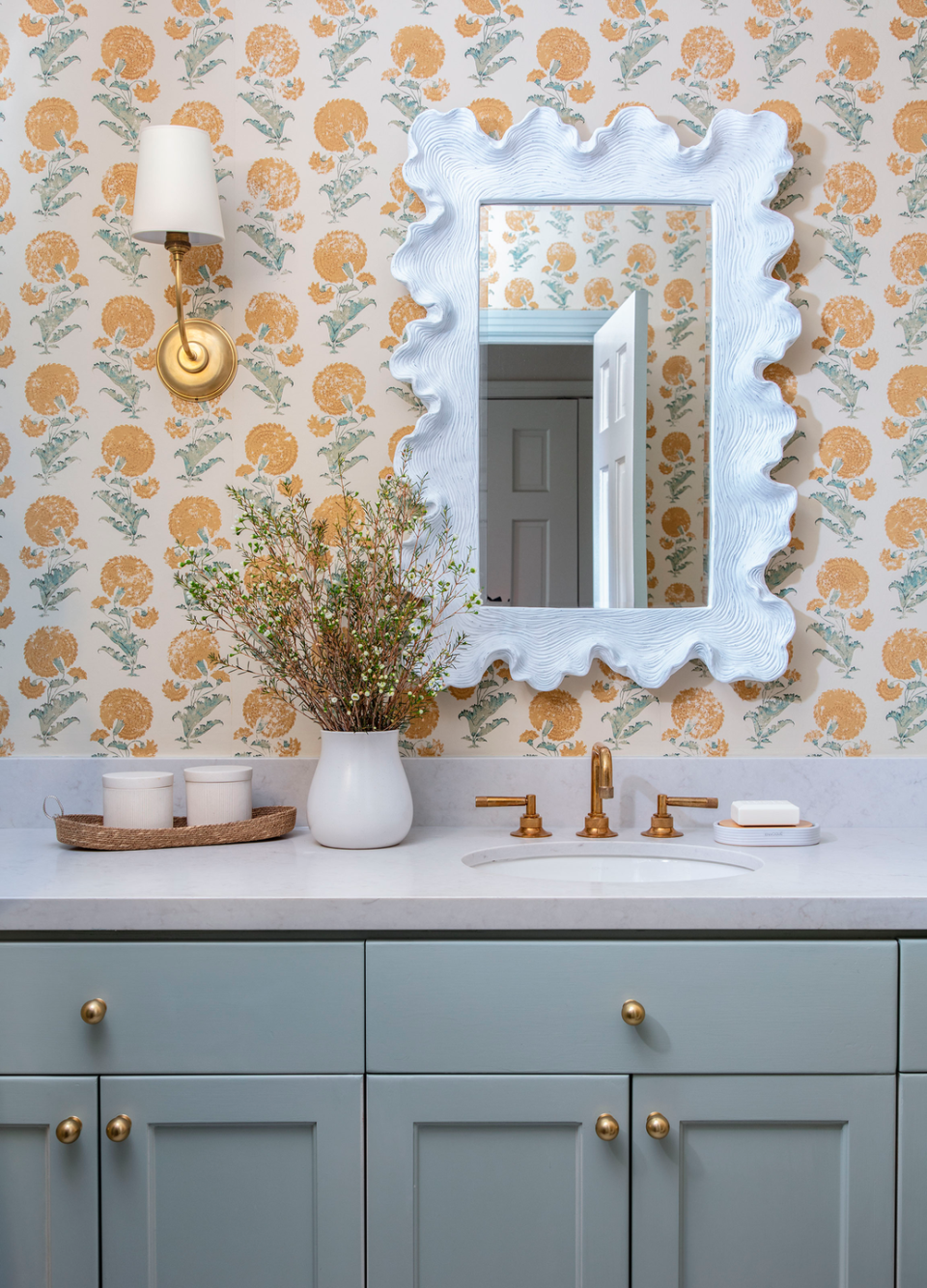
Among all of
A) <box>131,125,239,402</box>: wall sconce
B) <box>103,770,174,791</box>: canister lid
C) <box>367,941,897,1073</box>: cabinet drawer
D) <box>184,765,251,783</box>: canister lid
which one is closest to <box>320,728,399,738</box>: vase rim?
<box>184,765,251,783</box>: canister lid

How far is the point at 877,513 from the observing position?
1822 mm

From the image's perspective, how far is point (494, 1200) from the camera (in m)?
1.24

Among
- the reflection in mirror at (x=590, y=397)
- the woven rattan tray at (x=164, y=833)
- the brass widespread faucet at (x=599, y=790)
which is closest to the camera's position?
the woven rattan tray at (x=164, y=833)

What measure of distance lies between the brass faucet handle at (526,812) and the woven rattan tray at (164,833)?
1.14 ft

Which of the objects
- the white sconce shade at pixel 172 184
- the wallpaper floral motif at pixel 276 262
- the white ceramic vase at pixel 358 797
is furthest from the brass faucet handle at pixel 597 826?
the white sconce shade at pixel 172 184

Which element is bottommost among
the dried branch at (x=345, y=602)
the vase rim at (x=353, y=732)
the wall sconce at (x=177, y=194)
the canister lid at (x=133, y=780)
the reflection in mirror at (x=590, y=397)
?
the canister lid at (x=133, y=780)

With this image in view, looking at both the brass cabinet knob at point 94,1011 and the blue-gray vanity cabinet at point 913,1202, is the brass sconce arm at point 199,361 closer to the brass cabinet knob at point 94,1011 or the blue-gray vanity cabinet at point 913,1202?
the brass cabinet knob at point 94,1011

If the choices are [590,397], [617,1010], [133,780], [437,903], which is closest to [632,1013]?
[617,1010]

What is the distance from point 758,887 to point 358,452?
1026mm

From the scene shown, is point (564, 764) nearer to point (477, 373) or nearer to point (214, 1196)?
point (477, 373)

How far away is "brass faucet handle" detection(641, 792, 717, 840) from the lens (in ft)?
5.53

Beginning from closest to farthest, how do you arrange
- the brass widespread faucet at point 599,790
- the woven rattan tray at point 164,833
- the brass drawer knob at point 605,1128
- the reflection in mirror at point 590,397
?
the brass drawer knob at point 605,1128
the woven rattan tray at point 164,833
the brass widespread faucet at point 599,790
the reflection in mirror at point 590,397

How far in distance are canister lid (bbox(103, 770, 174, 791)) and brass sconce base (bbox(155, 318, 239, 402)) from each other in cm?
70

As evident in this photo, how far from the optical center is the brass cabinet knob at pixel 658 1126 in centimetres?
123
